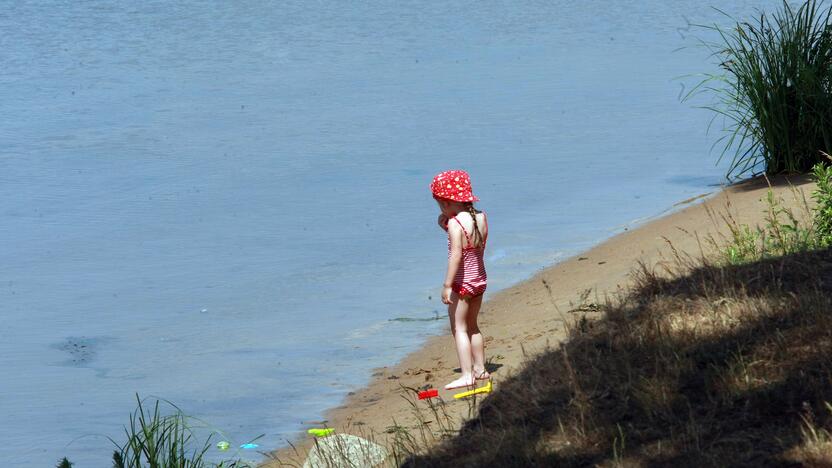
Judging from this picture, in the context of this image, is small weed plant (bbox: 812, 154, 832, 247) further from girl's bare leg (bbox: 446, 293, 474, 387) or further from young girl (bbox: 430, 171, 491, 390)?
girl's bare leg (bbox: 446, 293, 474, 387)

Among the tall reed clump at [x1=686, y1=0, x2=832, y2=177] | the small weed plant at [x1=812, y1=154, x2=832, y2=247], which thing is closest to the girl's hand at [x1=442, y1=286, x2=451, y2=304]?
the small weed plant at [x1=812, y1=154, x2=832, y2=247]

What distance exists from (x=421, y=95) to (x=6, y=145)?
18.5 ft

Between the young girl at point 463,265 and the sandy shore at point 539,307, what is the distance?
8.0 inches

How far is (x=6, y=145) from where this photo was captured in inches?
615

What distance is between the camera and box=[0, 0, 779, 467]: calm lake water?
905 centimetres

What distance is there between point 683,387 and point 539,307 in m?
4.02

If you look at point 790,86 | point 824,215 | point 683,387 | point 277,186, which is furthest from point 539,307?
point 277,186

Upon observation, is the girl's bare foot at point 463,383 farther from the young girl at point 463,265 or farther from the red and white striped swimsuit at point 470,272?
the red and white striped swimsuit at point 470,272

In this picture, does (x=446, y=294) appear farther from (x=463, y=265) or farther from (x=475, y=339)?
(x=475, y=339)

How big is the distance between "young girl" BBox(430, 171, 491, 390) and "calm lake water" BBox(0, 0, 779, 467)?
1139 millimetres

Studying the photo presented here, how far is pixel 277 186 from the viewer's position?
1362cm

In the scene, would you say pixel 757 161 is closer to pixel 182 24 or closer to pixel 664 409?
pixel 664 409

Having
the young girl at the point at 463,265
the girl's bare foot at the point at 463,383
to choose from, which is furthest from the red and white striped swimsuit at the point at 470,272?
the girl's bare foot at the point at 463,383

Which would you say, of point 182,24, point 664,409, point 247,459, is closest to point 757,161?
point 247,459
